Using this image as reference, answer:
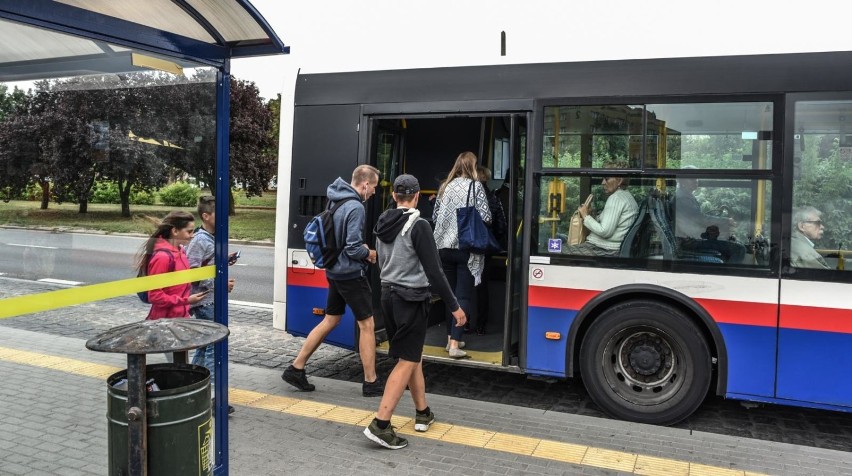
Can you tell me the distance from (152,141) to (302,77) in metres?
2.87

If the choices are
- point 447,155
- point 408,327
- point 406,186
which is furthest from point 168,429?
point 447,155

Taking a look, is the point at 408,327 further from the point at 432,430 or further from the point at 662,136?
the point at 662,136

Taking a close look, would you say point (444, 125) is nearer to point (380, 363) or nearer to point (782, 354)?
point (380, 363)

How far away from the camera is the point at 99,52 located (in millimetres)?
4020

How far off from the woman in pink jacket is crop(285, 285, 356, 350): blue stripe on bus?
2210 millimetres

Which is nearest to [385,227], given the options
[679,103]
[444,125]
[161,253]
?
[161,253]

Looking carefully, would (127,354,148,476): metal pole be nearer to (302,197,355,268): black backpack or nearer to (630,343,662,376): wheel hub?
A: (302,197,355,268): black backpack

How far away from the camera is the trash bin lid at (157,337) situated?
314 cm

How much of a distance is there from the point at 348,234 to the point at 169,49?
7.22 feet

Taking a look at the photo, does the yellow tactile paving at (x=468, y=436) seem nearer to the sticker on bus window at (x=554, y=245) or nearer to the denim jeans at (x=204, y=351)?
the sticker on bus window at (x=554, y=245)

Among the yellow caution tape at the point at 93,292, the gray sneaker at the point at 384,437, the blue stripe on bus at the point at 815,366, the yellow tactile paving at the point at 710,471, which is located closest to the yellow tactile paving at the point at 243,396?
the gray sneaker at the point at 384,437

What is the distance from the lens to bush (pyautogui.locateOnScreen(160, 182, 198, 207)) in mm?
4414

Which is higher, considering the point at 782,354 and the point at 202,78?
the point at 202,78

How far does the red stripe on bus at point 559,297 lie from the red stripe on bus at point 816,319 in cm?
133
